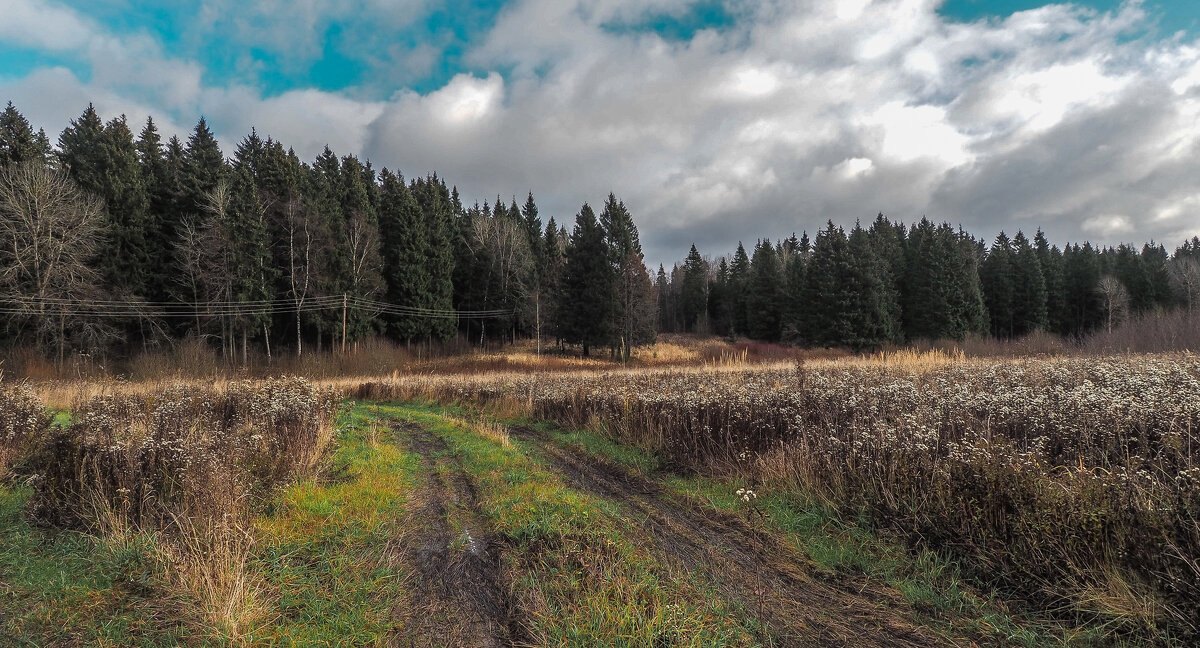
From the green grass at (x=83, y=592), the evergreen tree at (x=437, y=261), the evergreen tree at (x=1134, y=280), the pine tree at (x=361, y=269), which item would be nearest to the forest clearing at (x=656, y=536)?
the green grass at (x=83, y=592)

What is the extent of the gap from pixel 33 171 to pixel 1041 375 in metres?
42.3

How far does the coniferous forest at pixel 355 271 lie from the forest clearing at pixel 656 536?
90.2 ft

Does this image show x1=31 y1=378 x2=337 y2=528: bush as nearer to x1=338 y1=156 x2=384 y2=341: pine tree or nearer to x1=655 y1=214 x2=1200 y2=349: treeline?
x1=338 y1=156 x2=384 y2=341: pine tree

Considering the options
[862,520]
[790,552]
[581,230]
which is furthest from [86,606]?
[581,230]

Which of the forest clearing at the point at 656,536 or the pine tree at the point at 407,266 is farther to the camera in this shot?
the pine tree at the point at 407,266

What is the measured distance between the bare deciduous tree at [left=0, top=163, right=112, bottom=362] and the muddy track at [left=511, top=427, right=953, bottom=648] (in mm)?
33753

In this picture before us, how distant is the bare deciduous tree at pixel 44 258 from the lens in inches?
929

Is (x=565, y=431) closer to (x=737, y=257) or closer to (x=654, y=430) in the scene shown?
(x=654, y=430)

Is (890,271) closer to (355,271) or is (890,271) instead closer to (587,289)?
(587,289)

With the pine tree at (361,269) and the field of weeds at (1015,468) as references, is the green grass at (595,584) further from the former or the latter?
the pine tree at (361,269)

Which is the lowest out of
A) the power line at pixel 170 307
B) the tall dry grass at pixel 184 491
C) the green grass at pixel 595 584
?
the green grass at pixel 595 584

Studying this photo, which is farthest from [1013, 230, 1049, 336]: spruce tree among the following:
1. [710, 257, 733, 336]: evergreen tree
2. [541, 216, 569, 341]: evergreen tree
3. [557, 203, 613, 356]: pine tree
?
[541, 216, 569, 341]: evergreen tree

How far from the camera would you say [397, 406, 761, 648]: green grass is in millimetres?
2900

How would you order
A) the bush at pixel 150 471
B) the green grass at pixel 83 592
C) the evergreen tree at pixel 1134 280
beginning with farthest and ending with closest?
the evergreen tree at pixel 1134 280 < the bush at pixel 150 471 < the green grass at pixel 83 592
